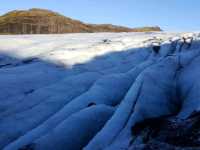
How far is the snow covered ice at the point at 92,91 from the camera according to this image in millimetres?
5043

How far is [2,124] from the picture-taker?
5730 mm

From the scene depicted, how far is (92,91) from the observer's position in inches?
245

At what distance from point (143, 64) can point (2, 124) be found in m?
2.36

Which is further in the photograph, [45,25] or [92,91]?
[45,25]

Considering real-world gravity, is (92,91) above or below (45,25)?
above

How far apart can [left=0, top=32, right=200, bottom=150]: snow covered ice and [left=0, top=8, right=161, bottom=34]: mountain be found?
10.4 metres

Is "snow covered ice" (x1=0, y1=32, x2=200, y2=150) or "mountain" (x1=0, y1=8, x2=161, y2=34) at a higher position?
"snow covered ice" (x1=0, y1=32, x2=200, y2=150)

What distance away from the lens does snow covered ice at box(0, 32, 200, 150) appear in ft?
16.5

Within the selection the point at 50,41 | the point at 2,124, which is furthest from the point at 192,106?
the point at 50,41

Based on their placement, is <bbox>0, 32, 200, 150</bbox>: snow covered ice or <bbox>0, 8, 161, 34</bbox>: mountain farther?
<bbox>0, 8, 161, 34</bbox>: mountain

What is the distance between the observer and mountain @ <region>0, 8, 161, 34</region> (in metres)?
19.3

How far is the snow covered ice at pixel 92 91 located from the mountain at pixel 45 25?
10415 mm

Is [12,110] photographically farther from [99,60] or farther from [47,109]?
[99,60]

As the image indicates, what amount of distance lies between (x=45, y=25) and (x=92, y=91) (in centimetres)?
1379
